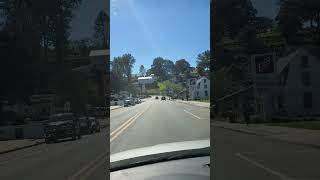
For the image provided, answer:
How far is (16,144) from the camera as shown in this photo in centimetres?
242

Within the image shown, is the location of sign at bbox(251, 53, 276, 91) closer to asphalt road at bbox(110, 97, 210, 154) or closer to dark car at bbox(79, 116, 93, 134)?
asphalt road at bbox(110, 97, 210, 154)

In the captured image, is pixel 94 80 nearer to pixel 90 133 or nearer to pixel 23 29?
pixel 90 133

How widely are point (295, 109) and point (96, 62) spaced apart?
107 cm

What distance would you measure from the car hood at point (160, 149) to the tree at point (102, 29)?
0.52 metres

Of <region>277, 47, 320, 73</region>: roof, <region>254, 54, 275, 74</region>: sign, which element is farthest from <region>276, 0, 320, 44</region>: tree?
<region>254, 54, 275, 74</region>: sign

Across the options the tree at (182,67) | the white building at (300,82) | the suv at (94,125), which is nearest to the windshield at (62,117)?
the suv at (94,125)

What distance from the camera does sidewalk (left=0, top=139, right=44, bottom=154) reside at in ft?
7.76

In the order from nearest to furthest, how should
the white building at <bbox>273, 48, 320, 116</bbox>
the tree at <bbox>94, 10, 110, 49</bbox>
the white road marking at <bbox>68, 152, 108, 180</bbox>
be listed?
the tree at <bbox>94, 10, 110, 49</bbox> → the white road marking at <bbox>68, 152, 108, 180</bbox> → the white building at <bbox>273, 48, 320, 116</bbox>

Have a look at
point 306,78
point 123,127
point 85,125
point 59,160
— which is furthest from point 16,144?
point 306,78

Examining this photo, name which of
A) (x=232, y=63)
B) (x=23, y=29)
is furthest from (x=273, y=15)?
(x=23, y=29)

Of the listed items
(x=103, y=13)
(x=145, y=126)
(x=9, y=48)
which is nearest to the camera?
(x=103, y=13)

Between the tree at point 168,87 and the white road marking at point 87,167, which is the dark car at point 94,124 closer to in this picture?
the white road marking at point 87,167

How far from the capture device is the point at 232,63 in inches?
97.3

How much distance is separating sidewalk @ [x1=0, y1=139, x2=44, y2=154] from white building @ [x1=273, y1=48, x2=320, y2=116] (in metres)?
1.23
